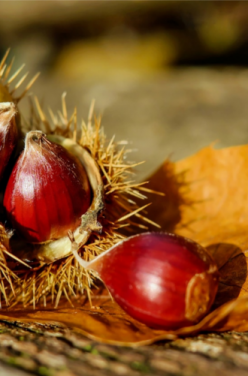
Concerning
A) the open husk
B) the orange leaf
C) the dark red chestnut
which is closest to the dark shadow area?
the orange leaf

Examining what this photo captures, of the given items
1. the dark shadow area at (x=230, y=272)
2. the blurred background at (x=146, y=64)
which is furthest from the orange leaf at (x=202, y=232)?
the blurred background at (x=146, y=64)

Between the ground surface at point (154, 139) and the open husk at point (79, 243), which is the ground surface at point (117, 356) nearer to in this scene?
the ground surface at point (154, 139)

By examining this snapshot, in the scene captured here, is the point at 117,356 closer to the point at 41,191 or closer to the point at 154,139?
the point at 41,191

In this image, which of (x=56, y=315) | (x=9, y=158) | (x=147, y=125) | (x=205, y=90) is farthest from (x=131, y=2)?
(x=56, y=315)

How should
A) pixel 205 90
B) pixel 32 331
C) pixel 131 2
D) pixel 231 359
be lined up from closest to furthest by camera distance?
pixel 231 359 → pixel 32 331 → pixel 205 90 → pixel 131 2

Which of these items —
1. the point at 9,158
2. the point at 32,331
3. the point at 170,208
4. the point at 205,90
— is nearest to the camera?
the point at 32,331

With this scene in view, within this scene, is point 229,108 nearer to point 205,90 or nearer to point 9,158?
point 205,90
